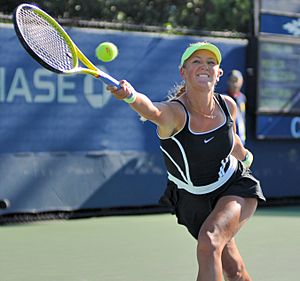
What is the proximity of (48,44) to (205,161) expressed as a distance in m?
0.99

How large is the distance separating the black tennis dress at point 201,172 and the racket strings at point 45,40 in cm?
63

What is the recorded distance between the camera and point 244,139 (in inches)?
356

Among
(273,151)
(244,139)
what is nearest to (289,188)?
(273,151)

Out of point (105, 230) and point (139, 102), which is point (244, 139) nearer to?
point (105, 230)

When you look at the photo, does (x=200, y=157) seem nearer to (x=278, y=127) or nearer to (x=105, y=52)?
(x=105, y=52)

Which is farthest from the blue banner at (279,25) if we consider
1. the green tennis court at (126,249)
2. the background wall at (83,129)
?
the green tennis court at (126,249)

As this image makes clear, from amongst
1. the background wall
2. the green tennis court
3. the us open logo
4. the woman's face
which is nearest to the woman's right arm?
the woman's face

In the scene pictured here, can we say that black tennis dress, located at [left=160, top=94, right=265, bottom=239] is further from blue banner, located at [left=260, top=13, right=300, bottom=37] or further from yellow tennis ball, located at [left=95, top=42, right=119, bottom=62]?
blue banner, located at [left=260, top=13, right=300, bottom=37]

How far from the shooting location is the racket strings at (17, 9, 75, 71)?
3820 millimetres

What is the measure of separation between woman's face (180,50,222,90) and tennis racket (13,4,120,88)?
1.63 feet

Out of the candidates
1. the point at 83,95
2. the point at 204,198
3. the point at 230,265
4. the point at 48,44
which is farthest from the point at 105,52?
the point at 83,95

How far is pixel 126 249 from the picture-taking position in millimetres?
6434

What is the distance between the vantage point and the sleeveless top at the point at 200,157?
402 cm

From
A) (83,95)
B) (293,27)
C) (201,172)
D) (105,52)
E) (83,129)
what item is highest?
(105,52)
